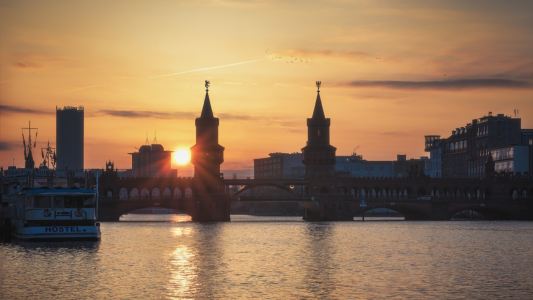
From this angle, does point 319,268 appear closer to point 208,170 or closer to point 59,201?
point 59,201

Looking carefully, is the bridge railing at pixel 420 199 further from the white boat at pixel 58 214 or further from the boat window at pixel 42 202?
the boat window at pixel 42 202

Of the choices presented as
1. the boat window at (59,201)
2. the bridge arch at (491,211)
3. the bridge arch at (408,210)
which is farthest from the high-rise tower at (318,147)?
the boat window at (59,201)

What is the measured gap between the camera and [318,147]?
182 meters

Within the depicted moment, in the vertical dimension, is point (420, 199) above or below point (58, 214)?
above

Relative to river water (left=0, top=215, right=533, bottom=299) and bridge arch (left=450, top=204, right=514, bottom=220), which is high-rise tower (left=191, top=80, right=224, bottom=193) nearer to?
bridge arch (left=450, top=204, right=514, bottom=220)

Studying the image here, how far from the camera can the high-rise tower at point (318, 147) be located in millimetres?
181500

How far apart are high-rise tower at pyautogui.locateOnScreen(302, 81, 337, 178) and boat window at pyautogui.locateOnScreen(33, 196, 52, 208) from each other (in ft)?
338

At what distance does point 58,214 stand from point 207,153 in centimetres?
9508

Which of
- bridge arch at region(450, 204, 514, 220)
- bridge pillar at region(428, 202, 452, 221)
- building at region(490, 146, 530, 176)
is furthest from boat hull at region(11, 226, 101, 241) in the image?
building at region(490, 146, 530, 176)

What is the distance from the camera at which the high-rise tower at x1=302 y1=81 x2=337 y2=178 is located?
18150 cm

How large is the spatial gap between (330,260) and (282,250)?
11.9 meters

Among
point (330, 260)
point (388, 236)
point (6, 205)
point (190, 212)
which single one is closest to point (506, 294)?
point (330, 260)

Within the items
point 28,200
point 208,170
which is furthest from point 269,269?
point 208,170

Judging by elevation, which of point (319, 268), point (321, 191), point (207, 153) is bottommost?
point (319, 268)
